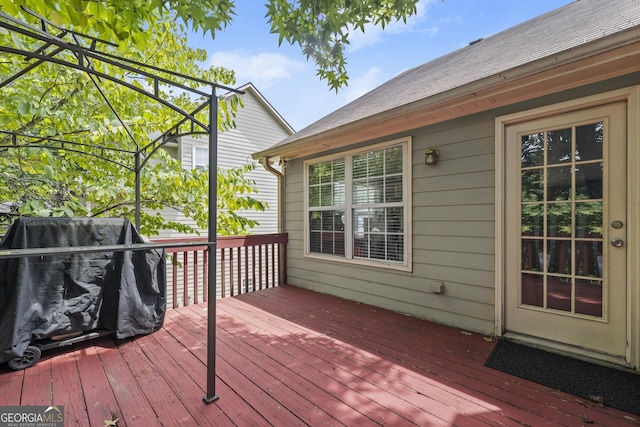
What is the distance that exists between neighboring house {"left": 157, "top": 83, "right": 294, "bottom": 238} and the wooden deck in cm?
652

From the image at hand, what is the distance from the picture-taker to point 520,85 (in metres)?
2.39

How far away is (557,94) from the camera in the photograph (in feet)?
7.91

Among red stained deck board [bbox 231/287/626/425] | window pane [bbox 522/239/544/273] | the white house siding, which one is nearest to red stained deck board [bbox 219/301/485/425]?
red stained deck board [bbox 231/287/626/425]

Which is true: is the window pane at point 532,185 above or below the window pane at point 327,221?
above

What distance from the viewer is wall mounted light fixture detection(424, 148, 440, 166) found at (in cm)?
313

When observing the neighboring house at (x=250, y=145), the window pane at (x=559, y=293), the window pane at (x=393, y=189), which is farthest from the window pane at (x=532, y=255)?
the neighboring house at (x=250, y=145)

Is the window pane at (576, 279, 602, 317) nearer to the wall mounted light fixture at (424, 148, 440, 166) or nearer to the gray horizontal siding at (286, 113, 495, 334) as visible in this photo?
the gray horizontal siding at (286, 113, 495, 334)

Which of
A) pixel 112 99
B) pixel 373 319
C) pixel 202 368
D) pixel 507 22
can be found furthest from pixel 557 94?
pixel 112 99

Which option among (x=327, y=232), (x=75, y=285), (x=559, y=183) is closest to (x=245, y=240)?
(x=327, y=232)

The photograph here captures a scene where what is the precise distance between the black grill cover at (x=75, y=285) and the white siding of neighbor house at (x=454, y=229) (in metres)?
2.60

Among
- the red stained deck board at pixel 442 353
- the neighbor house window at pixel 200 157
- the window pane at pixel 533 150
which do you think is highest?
the neighbor house window at pixel 200 157

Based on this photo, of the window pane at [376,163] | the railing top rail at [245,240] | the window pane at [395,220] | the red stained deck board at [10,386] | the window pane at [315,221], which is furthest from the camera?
the window pane at [315,221]

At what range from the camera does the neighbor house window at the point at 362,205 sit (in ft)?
11.6

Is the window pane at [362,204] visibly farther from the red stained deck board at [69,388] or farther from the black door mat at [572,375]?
the red stained deck board at [69,388]
